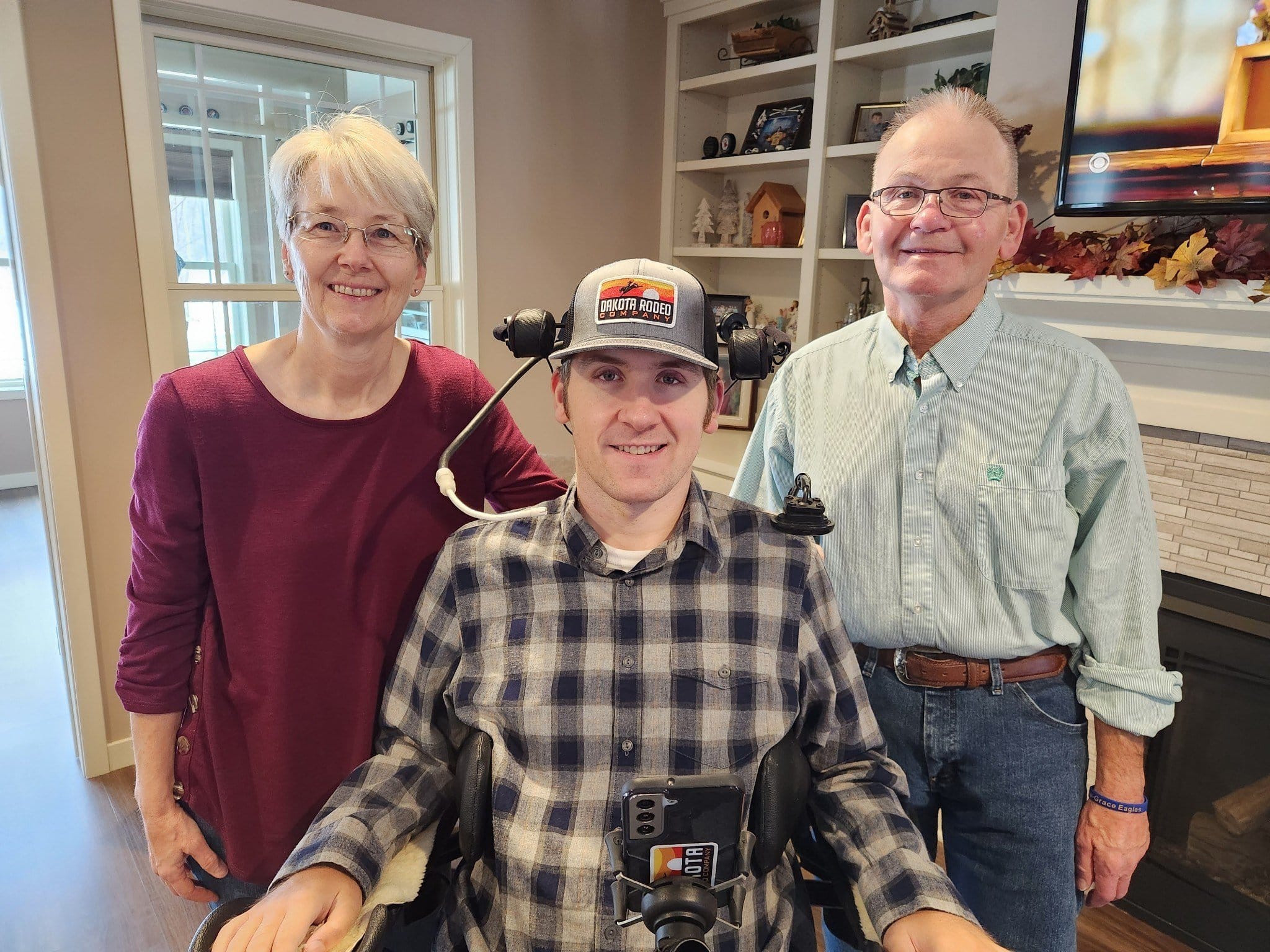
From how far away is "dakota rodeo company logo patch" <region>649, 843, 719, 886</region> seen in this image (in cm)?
89

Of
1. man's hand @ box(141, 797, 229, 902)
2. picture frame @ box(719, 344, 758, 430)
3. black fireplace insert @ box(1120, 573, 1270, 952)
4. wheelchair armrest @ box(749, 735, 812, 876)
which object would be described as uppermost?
picture frame @ box(719, 344, 758, 430)

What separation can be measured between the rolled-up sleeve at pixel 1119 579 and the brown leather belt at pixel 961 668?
0.07 m

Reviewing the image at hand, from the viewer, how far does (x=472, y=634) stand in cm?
114

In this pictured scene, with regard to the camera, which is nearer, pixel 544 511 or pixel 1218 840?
pixel 544 511

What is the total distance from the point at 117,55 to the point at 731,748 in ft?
7.89

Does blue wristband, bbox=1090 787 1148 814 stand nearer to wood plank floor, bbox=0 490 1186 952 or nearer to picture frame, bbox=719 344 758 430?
wood plank floor, bbox=0 490 1186 952

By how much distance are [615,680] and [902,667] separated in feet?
1.51

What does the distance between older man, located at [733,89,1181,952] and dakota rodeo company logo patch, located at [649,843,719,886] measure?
1.61ft

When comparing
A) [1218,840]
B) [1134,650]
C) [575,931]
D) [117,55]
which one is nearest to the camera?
[575,931]

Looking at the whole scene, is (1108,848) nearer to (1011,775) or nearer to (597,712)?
(1011,775)

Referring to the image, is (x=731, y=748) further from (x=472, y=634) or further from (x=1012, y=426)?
(x=1012, y=426)

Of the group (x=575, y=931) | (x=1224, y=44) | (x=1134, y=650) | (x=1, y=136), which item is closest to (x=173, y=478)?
(x=575, y=931)

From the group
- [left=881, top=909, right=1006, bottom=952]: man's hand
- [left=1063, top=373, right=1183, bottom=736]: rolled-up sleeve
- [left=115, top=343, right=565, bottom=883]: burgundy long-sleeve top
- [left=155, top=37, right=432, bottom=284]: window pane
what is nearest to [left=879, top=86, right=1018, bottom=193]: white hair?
[left=1063, top=373, right=1183, bottom=736]: rolled-up sleeve

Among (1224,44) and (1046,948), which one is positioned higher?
(1224,44)
